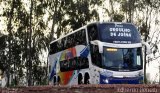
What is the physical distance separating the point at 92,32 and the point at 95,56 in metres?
1.50

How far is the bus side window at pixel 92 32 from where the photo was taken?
2562cm

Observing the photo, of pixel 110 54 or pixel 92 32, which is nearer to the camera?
pixel 110 54

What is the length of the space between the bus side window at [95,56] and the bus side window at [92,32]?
47cm

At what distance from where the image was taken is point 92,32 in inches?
1032

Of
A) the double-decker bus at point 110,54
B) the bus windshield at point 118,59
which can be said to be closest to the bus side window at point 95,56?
the double-decker bus at point 110,54

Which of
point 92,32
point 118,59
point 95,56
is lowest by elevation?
point 118,59

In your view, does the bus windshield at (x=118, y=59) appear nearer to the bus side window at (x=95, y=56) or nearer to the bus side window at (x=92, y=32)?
the bus side window at (x=95, y=56)

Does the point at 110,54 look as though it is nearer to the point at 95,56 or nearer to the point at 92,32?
Answer: the point at 95,56

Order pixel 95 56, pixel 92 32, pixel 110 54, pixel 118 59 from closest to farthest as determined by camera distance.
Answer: pixel 118 59, pixel 110 54, pixel 95 56, pixel 92 32

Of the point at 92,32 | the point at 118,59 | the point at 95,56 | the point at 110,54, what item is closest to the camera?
the point at 118,59

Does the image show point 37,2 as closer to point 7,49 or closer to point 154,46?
point 7,49

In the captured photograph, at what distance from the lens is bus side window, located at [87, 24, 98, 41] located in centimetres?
2562

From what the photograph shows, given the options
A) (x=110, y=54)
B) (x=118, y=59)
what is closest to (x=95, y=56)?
(x=110, y=54)

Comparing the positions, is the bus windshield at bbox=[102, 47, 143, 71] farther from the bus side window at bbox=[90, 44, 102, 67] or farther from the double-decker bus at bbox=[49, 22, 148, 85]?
the bus side window at bbox=[90, 44, 102, 67]
